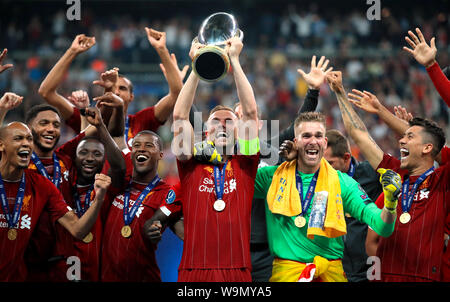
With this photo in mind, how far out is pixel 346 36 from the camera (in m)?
16.2

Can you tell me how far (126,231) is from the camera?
4.73 m

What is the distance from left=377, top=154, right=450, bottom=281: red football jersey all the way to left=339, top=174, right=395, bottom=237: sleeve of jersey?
0.42m

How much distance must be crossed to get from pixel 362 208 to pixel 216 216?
1.03 m

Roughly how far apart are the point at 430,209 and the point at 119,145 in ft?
8.36

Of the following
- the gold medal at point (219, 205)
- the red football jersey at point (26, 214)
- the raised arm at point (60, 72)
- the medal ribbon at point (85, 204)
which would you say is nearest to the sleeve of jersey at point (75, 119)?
the raised arm at point (60, 72)

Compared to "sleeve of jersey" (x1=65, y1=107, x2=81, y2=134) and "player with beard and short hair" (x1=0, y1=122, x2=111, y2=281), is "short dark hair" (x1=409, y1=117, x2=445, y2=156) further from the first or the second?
"sleeve of jersey" (x1=65, y1=107, x2=81, y2=134)

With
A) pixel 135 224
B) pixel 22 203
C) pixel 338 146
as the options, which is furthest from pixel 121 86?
pixel 338 146

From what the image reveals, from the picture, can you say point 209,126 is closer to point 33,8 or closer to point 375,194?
point 375,194

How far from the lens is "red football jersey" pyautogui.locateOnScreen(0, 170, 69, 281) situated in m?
4.36

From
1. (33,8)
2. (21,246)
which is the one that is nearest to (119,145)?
(21,246)

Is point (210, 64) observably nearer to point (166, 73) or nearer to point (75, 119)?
point (166, 73)

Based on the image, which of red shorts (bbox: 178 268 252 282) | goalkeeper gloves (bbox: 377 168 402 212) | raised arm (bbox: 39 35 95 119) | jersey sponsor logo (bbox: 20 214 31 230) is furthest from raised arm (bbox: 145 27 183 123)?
goalkeeper gloves (bbox: 377 168 402 212)

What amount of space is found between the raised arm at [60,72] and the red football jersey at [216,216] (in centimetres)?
172

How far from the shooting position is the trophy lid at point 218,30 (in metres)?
4.42
